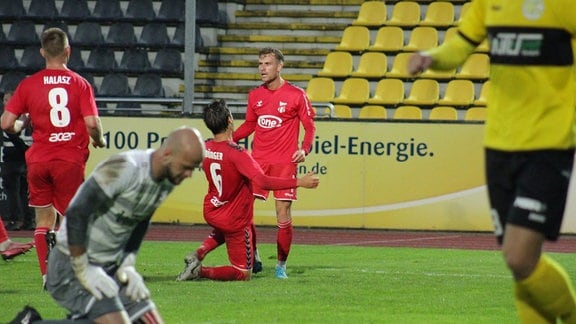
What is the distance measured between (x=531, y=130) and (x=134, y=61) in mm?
17331

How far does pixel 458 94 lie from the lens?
21.6 meters

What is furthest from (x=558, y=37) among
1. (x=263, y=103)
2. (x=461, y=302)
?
(x=263, y=103)

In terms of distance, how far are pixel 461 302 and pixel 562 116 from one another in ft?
13.3

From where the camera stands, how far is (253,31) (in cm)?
2386

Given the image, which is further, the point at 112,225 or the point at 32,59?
the point at 32,59

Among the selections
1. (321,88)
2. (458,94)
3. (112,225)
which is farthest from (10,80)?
(112,225)

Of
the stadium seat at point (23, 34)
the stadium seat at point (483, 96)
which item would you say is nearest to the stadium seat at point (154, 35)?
the stadium seat at point (23, 34)

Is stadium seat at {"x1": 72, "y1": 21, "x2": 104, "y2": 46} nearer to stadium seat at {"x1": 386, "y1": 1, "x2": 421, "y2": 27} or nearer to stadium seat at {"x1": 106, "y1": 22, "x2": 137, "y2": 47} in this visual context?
stadium seat at {"x1": 106, "y1": 22, "x2": 137, "y2": 47}

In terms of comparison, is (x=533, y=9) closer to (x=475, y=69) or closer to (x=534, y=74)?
(x=534, y=74)

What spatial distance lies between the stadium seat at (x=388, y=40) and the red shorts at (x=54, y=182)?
12.5m

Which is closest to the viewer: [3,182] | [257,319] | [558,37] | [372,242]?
[558,37]

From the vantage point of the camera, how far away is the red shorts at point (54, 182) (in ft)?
35.0

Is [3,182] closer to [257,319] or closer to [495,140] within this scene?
[257,319]

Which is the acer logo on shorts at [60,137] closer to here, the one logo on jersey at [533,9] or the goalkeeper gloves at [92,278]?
the goalkeeper gloves at [92,278]
